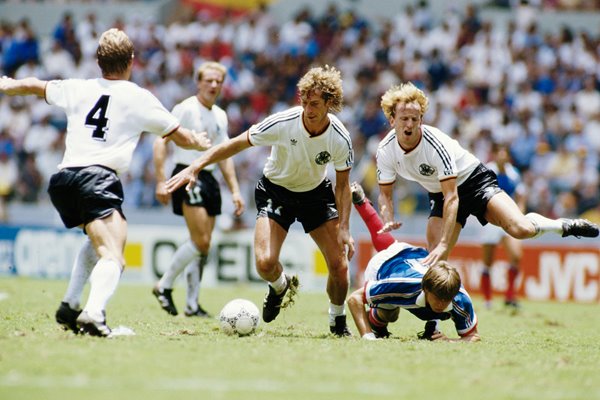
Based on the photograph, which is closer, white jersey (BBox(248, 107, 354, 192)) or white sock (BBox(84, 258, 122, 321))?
white sock (BBox(84, 258, 122, 321))

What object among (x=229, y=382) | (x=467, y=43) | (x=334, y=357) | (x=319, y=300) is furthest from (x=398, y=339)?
(x=467, y=43)

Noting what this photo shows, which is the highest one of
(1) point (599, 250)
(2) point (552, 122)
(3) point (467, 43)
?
(3) point (467, 43)

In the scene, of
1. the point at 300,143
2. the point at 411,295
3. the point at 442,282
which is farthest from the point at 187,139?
the point at 442,282

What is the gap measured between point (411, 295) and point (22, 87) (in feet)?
12.3

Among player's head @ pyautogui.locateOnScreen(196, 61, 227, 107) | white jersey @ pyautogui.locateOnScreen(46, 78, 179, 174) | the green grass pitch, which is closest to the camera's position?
the green grass pitch

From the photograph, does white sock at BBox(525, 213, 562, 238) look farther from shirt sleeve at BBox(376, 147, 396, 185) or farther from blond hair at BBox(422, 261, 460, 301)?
blond hair at BBox(422, 261, 460, 301)

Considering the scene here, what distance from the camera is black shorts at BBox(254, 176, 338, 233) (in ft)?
28.8

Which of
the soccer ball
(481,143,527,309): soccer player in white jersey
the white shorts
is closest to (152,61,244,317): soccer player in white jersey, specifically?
the soccer ball

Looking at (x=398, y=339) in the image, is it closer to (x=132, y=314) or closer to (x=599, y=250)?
(x=132, y=314)

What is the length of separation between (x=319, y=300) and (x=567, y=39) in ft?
37.0

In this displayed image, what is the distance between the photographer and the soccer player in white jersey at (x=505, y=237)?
1366 cm

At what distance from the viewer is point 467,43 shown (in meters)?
22.1

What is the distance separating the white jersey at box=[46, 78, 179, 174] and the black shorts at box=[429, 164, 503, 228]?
3.10 m

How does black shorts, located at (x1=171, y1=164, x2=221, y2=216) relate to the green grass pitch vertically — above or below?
above
